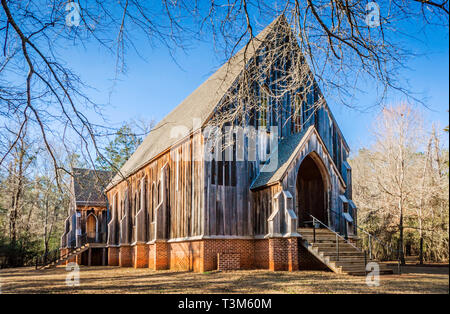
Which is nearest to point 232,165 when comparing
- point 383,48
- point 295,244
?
point 295,244

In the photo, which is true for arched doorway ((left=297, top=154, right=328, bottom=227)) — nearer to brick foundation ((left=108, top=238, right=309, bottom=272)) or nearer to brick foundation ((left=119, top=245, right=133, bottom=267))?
brick foundation ((left=108, top=238, right=309, bottom=272))

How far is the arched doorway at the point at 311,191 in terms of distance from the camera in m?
19.5

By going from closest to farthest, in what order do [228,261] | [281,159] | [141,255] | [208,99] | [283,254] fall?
[283,254], [228,261], [281,159], [208,99], [141,255]

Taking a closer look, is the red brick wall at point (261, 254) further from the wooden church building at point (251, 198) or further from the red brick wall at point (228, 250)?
the red brick wall at point (228, 250)

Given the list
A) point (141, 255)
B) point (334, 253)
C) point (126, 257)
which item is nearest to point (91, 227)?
point (126, 257)

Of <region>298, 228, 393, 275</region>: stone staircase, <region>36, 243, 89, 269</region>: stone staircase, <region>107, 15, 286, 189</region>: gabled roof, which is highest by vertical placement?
<region>107, 15, 286, 189</region>: gabled roof

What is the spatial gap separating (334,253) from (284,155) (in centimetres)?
472

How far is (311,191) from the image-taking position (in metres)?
20.4

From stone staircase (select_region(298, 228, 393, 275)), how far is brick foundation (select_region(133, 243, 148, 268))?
33.8 feet

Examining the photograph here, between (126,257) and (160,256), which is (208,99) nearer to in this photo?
(160,256)

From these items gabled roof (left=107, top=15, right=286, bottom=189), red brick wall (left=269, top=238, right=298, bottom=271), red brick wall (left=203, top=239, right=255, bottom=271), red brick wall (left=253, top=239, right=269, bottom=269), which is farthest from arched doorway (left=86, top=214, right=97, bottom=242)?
red brick wall (left=269, top=238, right=298, bottom=271)

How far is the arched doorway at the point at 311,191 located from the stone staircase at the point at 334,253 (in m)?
1.25

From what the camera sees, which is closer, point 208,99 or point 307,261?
point 307,261

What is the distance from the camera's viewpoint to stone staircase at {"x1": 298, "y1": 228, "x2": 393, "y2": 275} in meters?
15.6
